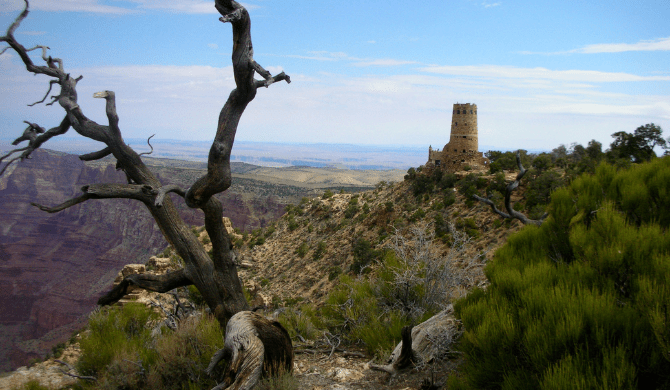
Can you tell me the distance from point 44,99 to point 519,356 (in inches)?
310

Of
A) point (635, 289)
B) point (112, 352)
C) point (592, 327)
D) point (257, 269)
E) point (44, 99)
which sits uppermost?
point (44, 99)

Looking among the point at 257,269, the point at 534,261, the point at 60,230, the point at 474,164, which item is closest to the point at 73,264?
the point at 60,230

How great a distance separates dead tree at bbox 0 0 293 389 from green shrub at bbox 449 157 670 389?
2.53 m

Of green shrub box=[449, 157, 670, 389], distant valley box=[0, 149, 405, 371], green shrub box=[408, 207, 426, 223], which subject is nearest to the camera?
green shrub box=[449, 157, 670, 389]

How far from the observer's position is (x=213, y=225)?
17.4 ft

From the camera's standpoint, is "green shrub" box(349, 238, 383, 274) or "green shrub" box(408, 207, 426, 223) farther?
"green shrub" box(408, 207, 426, 223)

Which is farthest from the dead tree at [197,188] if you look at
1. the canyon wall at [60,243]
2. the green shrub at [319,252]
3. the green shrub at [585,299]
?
the canyon wall at [60,243]

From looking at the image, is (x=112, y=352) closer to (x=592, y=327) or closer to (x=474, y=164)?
(x=592, y=327)

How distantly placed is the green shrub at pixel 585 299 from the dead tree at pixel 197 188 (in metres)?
2.53

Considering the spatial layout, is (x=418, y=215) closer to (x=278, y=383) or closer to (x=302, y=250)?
(x=302, y=250)

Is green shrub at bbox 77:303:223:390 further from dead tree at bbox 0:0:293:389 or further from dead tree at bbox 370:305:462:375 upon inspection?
dead tree at bbox 370:305:462:375

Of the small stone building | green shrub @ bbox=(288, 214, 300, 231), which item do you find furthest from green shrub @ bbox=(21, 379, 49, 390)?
green shrub @ bbox=(288, 214, 300, 231)

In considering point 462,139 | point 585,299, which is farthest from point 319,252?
point 585,299

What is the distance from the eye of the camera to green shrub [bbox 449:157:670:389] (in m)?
1.77
